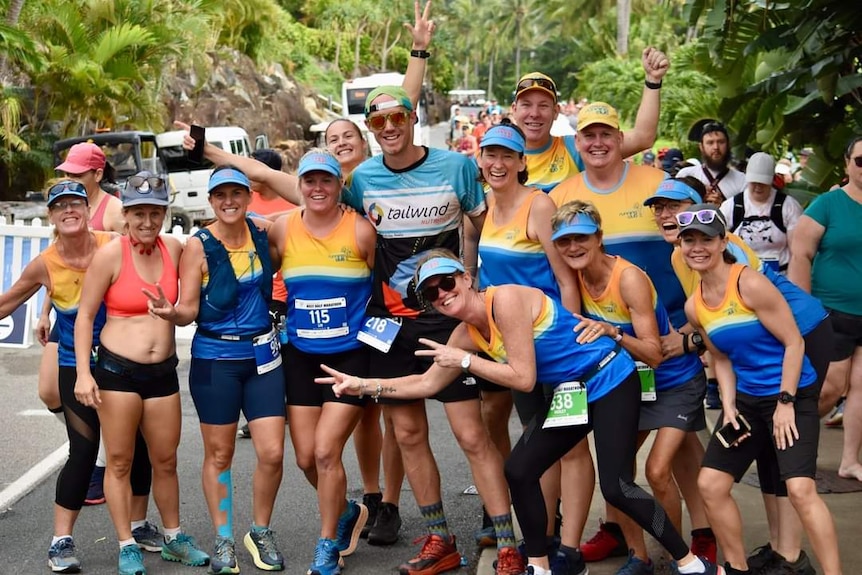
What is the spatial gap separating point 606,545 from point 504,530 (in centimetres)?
63

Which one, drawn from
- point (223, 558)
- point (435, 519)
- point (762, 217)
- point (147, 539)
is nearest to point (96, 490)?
point (147, 539)

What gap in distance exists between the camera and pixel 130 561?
19.2ft

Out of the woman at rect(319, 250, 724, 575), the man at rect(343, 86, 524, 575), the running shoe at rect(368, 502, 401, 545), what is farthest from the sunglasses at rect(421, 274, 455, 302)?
the running shoe at rect(368, 502, 401, 545)

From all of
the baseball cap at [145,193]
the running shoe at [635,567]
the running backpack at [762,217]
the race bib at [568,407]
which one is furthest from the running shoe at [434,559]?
the running backpack at [762,217]

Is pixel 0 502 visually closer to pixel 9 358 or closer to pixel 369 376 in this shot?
pixel 369 376

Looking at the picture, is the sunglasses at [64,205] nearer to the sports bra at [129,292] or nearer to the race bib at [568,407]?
the sports bra at [129,292]

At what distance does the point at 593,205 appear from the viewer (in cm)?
548

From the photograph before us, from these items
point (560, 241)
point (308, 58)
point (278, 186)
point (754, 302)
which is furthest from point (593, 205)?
point (308, 58)

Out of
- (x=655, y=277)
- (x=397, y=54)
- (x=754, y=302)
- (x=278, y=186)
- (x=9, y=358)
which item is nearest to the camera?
(x=754, y=302)

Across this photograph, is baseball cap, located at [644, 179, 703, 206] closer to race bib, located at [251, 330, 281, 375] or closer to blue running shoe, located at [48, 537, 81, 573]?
race bib, located at [251, 330, 281, 375]

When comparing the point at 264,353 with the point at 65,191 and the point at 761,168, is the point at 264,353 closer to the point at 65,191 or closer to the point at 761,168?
the point at 65,191

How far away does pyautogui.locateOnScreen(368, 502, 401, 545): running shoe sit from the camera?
6480mm

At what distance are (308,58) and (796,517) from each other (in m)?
61.8

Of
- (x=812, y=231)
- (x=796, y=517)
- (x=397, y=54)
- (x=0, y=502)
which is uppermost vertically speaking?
(x=812, y=231)
